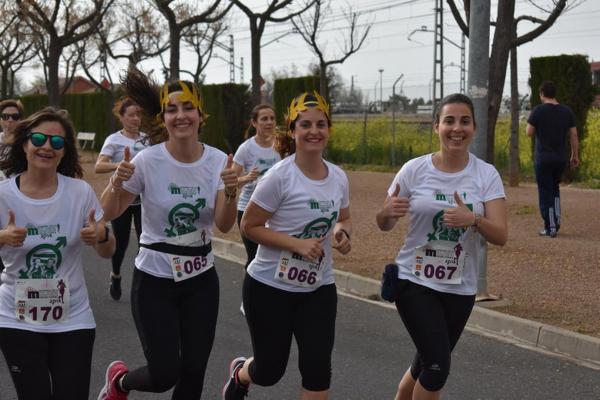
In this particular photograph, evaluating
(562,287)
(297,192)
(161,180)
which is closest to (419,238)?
(297,192)

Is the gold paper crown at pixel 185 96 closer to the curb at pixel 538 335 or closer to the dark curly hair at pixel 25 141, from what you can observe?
the dark curly hair at pixel 25 141

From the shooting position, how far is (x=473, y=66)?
853 centimetres

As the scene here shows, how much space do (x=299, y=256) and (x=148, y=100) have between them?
1.42 m

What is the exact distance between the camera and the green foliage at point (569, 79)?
770 inches

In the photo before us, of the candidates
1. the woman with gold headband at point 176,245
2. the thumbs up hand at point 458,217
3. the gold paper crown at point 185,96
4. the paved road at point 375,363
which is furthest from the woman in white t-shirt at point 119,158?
the thumbs up hand at point 458,217

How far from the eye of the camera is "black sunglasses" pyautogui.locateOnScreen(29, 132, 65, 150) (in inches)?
178

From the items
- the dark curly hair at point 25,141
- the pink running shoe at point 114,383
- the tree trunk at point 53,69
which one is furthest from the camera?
the tree trunk at point 53,69

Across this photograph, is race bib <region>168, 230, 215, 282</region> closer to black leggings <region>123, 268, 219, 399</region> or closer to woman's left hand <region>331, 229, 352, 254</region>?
black leggings <region>123, 268, 219, 399</region>

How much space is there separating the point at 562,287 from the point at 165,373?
5.44m

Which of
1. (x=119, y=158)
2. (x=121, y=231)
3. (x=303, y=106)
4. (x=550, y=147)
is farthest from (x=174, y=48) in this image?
(x=303, y=106)

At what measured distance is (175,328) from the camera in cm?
484

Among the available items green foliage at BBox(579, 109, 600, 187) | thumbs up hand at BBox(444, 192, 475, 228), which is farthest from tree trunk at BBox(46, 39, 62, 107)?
thumbs up hand at BBox(444, 192, 475, 228)

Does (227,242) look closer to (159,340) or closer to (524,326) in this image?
(524,326)

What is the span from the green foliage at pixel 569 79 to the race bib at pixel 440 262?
15.3 metres
